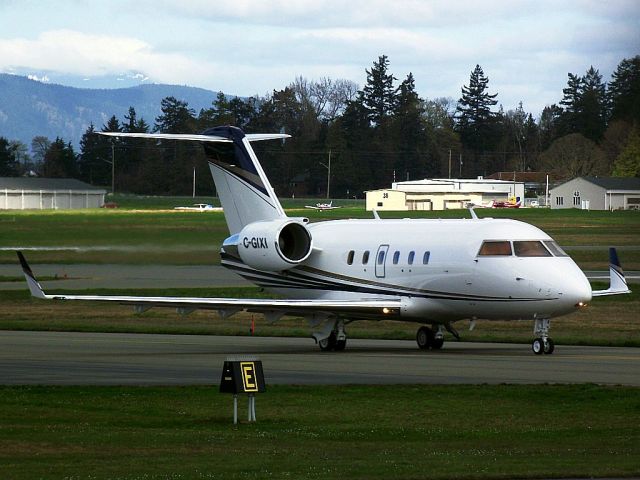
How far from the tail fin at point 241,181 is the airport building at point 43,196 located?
322ft

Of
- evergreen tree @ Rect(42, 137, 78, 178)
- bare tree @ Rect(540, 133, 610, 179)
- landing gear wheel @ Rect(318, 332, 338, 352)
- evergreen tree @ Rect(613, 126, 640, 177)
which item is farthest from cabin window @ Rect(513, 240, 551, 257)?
evergreen tree @ Rect(42, 137, 78, 178)

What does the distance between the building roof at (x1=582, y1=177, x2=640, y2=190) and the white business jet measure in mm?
107675

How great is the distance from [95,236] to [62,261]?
19.3 m

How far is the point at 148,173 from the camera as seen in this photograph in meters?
148

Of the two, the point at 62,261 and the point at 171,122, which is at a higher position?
the point at 171,122

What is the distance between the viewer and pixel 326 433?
60.3ft

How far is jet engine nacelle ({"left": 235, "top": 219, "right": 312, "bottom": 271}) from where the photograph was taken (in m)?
33.9

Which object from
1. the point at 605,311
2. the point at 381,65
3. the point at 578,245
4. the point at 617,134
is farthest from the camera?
the point at 381,65

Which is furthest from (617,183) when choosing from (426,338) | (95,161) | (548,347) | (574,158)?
(548,347)

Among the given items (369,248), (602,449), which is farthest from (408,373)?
(602,449)

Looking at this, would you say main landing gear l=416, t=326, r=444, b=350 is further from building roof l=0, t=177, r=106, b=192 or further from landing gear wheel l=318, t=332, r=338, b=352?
building roof l=0, t=177, r=106, b=192

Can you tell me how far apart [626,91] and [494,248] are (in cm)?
13312

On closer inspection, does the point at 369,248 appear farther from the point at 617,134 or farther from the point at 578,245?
the point at 617,134

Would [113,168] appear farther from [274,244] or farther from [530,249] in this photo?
[530,249]
